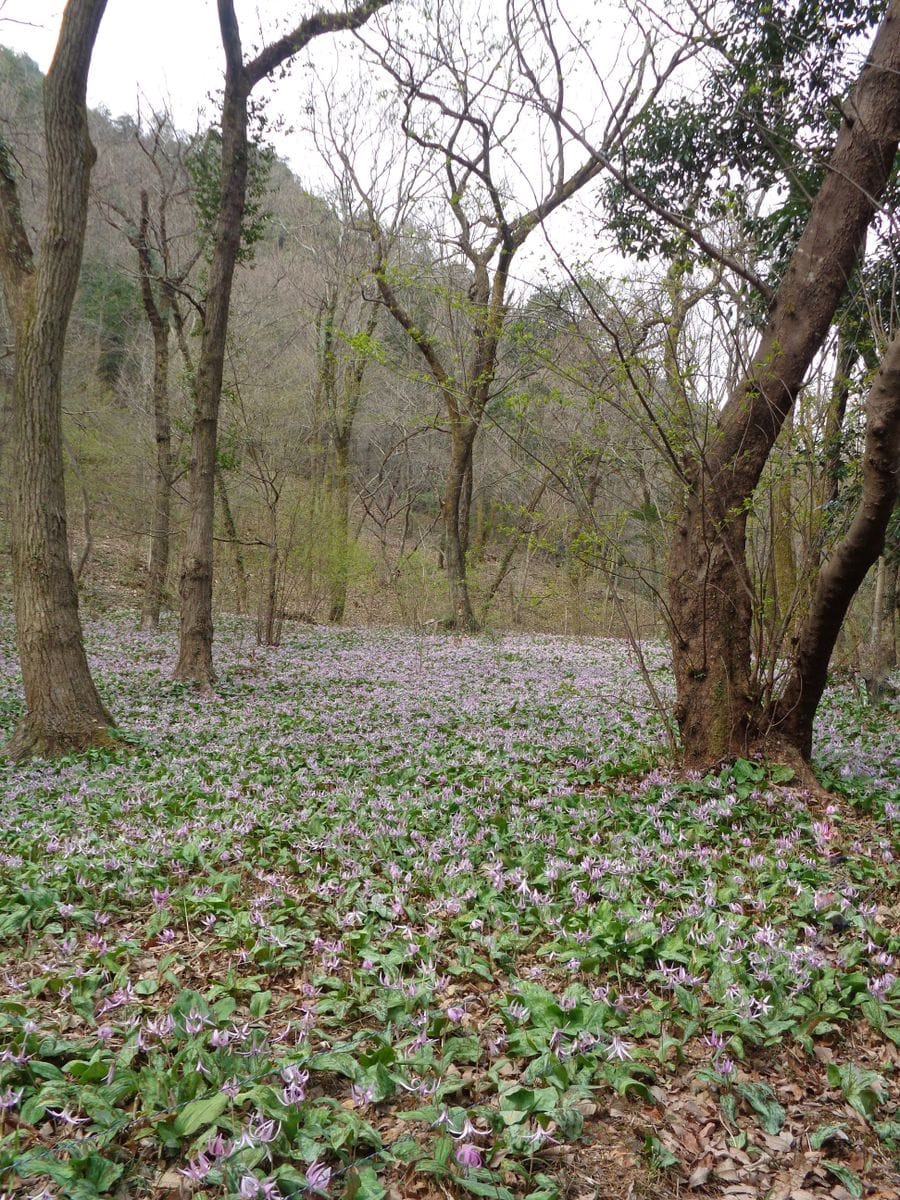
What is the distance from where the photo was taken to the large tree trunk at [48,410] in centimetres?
666

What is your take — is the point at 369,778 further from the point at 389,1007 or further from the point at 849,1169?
the point at 849,1169

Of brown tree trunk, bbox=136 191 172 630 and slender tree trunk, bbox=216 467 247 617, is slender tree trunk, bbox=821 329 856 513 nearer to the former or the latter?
slender tree trunk, bbox=216 467 247 617

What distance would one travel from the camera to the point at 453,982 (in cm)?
298

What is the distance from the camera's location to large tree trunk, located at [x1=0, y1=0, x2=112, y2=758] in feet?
21.8

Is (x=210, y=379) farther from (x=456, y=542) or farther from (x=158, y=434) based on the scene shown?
(x=456, y=542)

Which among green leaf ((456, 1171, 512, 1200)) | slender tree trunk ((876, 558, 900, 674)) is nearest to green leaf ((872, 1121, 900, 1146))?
green leaf ((456, 1171, 512, 1200))

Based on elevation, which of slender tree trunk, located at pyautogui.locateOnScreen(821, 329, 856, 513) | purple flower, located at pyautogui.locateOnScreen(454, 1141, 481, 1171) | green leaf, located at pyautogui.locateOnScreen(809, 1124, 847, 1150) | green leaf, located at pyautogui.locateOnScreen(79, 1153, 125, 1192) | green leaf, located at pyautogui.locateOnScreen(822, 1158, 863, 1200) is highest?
slender tree trunk, located at pyautogui.locateOnScreen(821, 329, 856, 513)

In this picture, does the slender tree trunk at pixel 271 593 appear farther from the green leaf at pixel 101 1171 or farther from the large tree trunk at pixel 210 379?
the green leaf at pixel 101 1171

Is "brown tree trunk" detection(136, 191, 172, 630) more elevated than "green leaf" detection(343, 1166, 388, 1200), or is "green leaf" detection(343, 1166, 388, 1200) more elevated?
"brown tree trunk" detection(136, 191, 172, 630)

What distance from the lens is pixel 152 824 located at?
477 centimetres

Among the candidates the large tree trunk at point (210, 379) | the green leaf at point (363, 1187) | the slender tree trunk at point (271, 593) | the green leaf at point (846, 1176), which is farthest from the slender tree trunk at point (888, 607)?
the slender tree trunk at point (271, 593)

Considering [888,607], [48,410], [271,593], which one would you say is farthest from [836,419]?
[271,593]

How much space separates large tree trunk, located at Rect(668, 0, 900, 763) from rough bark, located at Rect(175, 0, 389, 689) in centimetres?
646

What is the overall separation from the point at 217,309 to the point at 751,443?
Answer: 24.4 feet
